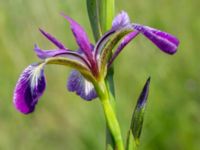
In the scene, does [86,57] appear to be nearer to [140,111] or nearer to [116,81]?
[140,111]

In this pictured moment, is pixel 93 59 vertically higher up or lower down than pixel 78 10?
lower down

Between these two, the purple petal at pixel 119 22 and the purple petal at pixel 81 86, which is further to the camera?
the purple petal at pixel 81 86

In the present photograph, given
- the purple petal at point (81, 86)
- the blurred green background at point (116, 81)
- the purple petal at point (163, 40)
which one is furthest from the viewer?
the blurred green background at point (116, 81)

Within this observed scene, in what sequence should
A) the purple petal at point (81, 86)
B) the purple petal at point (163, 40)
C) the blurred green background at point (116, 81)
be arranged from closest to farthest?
the purple petal at point (163, 40)
the purple petal at point (81, 86)
the blurred green background at point (116, 81)

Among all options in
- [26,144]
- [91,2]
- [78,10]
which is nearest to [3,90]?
[26,144]

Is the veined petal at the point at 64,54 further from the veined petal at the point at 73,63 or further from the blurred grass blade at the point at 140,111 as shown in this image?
the blurred grass blade at the point at 140,111

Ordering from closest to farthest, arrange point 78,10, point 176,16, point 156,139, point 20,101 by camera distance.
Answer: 1. point 20,101
2. point 156,139
3. point 78,10
4. point 176,16

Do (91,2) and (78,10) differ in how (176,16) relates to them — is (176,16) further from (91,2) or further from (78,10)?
(91,2)

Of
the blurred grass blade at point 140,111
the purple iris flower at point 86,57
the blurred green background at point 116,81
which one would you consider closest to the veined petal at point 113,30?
the purple iris flower at point 86,57
